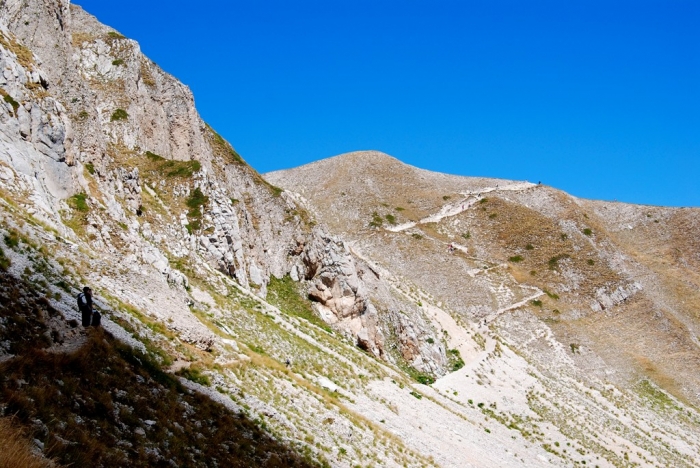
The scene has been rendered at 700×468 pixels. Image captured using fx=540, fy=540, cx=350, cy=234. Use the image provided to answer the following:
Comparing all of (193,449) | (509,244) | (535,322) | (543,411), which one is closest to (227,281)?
(193,449)

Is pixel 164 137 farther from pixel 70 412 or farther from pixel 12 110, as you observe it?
pixel 70 412

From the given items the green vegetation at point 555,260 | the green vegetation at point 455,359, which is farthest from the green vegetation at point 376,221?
the green vegetation at point 455,359

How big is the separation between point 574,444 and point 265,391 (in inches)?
1159

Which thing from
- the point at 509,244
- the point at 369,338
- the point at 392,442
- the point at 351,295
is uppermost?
the point at 509,244

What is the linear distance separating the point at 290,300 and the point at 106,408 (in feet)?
108

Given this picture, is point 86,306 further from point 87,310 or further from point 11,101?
point 11,101

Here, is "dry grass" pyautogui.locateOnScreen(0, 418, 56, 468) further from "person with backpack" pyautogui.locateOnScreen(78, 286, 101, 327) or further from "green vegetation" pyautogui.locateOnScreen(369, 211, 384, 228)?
"green vegetation" pyautogui.locateOnScreen(369, 211, 384, 228)

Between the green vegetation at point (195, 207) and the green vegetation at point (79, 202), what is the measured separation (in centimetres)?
1151

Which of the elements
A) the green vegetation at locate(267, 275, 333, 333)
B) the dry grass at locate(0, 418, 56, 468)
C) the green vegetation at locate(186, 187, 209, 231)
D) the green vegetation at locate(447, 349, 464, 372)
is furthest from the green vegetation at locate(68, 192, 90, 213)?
the green vegetation at locate(447, 349, 464, 372)

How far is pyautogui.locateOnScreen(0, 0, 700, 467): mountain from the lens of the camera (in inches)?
611

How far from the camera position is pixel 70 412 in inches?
480

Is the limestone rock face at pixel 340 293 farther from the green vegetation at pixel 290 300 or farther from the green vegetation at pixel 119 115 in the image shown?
the green vegetation at pixel 119 115

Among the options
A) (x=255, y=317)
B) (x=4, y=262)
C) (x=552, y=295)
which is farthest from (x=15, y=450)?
(x=552, y=295)

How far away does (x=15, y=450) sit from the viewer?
28.5 ft
